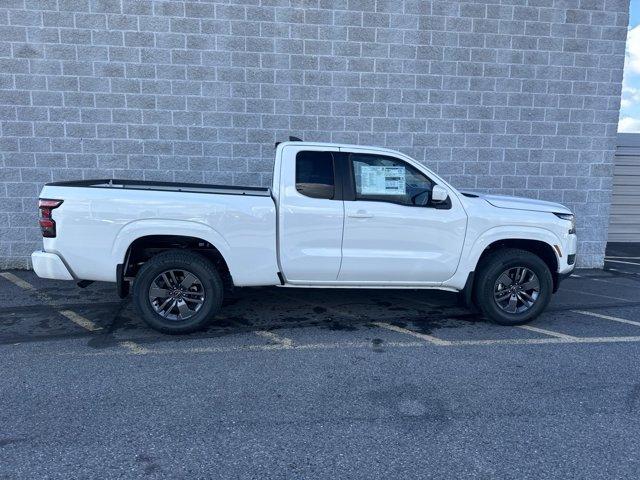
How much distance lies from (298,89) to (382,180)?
3.40m

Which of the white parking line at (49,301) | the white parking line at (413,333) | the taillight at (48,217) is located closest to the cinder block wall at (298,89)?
the white parking line at (49,301)

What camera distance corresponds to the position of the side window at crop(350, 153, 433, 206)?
5.24 metres

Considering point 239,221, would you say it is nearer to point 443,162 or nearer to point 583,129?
point 443,162

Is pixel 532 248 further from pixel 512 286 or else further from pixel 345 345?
pixel 345 345

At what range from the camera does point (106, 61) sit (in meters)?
7.61

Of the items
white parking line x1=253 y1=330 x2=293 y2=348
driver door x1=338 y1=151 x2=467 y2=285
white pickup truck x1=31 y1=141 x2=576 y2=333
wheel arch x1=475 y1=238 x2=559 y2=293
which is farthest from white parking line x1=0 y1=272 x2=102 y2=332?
wheel arch x1=475 y1=238 x2=559 y2=293

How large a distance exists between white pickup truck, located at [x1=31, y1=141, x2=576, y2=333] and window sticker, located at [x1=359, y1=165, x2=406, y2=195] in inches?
0.5

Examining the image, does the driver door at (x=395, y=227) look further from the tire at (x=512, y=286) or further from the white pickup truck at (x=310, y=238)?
the tire at (x=512, y=286)

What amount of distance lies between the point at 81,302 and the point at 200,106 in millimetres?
3511

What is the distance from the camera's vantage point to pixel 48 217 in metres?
4.77

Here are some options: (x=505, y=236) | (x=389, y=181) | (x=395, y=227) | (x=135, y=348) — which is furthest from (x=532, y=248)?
(x=135, y=348)

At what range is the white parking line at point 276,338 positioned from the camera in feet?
16.1

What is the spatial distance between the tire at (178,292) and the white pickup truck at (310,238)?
1 centimetres

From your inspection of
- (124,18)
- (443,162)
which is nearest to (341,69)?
(443,162)
